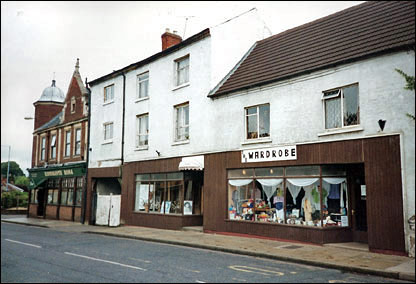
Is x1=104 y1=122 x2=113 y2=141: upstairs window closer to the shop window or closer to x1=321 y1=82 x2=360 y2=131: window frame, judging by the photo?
the shop window

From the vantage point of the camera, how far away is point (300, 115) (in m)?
14.9

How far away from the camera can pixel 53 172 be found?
30.0 metres

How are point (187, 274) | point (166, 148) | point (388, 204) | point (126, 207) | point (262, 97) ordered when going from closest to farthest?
point (187, 274), point (388, 204), point (262, 97), point (166, 148), point (126, 207)

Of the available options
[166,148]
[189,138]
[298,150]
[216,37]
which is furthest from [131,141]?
[298,150]

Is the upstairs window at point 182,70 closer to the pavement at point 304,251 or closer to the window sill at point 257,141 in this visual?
the window sill at point 257,141

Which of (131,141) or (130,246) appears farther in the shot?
(131,141)

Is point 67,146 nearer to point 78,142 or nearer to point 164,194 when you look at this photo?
point 78,142

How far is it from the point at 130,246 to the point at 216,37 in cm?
1077

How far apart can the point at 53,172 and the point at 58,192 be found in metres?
1.66

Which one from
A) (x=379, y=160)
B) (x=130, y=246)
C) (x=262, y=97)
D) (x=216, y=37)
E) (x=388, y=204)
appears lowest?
(x=130, y=246)

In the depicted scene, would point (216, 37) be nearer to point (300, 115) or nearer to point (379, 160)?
point (300, 115)

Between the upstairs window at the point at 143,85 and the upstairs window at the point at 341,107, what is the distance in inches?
474

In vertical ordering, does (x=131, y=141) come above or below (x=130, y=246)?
above

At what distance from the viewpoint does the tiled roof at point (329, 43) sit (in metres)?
13.3
